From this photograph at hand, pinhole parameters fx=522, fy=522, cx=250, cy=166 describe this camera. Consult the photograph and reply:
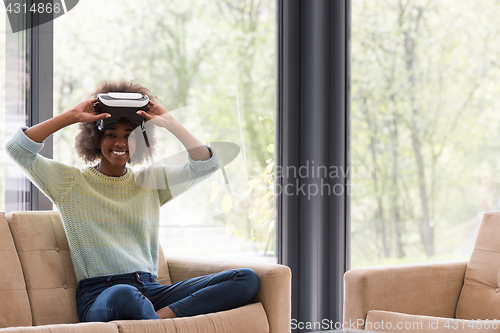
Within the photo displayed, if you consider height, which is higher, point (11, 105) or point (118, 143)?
point (11, 105)

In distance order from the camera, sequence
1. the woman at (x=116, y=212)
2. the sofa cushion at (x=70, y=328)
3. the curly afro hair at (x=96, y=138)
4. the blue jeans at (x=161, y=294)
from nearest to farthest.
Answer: the sofa cushion at (x=70, y=328)
the blue jeans at (x=161, y=294)
the woman at (x=116, y=212)
the curly afro hair at (x=96, y=138)

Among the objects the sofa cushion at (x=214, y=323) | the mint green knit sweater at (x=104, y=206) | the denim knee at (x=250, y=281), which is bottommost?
the sofa cushion at (x=214, y=323)

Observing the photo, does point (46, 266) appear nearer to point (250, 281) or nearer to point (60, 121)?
point (60, 121)

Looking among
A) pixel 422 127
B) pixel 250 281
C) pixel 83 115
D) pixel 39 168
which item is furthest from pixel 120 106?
pixel 422 127

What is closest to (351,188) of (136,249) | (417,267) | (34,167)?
(417,267)

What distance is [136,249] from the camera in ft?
6.38

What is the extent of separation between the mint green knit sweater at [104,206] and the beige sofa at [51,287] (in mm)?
82

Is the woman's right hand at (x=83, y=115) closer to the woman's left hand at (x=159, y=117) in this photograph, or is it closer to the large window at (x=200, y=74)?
the woman's left hand at (x=159, y=117)

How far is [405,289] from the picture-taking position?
188cm

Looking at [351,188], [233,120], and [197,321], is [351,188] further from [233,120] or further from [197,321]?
[197,321]

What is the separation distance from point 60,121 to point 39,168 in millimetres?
182

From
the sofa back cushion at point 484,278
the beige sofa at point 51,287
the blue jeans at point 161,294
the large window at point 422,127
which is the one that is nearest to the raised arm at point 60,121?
the beige sofa at point 51,287

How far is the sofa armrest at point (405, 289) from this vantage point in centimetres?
181

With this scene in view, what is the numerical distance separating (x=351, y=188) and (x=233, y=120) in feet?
2.28
